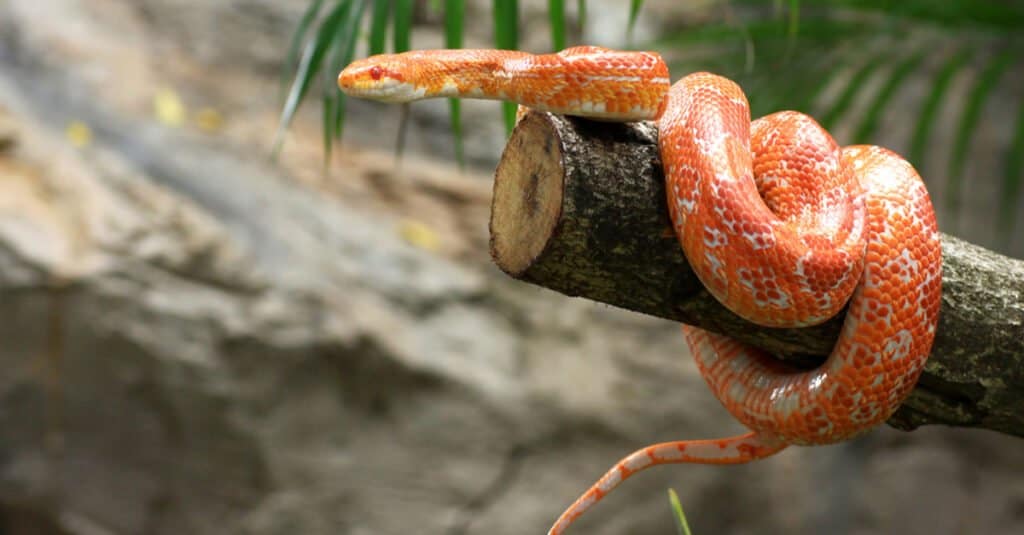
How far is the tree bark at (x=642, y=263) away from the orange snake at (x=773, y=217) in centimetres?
3

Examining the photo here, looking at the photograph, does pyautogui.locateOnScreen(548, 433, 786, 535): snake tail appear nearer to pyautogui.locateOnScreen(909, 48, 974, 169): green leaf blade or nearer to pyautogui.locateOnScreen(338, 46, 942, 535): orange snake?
pyautogui.locateOnScreen(338, 46, 942, 535): orange snake

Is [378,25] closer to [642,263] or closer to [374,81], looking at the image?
[374,81]

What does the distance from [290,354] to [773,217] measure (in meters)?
2.55

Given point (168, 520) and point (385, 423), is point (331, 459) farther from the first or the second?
point (168, 520)

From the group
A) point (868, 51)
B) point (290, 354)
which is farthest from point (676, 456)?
point (290, 354)

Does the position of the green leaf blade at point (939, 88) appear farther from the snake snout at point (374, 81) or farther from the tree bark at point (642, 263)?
the snake snout at point (374, 81)

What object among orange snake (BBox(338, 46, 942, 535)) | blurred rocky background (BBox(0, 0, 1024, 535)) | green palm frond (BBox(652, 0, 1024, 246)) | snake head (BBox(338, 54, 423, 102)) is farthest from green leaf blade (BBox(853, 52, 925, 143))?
snake head (BBox(338, 54, 423, 102))

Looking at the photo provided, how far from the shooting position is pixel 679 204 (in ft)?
3.94

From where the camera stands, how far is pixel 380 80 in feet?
4.54

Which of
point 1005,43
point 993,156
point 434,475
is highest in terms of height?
point 1005,43

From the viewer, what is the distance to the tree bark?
1195 mm

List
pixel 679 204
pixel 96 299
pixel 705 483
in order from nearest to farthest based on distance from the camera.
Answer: pixel 679 204
pixel 96 299
pixel 705 483

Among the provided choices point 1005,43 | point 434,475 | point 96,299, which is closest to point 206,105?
point 96,299

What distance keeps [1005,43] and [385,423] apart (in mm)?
2536
